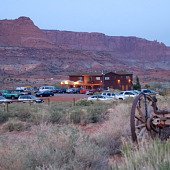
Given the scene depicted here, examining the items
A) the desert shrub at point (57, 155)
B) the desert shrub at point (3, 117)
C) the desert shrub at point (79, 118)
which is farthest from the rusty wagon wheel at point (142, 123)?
the desert shrub at point (3, 117)

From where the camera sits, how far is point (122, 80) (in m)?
84.8

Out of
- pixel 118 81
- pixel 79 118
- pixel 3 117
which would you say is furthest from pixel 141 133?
pixel 118 81

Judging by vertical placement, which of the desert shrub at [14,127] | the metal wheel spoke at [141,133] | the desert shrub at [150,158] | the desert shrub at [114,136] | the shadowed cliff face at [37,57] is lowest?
the desert shrub at [14,127]

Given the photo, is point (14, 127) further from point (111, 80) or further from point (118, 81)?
point (111, 80)

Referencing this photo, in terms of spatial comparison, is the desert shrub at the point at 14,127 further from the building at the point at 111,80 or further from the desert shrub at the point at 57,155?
the building at the point at 111,80

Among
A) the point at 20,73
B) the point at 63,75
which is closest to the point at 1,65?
the point at 20,73

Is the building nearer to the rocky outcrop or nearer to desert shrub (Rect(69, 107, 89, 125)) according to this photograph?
desert shrub (Rect(69, 107, 89, 125))

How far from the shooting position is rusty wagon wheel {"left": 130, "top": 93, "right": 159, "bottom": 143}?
1003 cm

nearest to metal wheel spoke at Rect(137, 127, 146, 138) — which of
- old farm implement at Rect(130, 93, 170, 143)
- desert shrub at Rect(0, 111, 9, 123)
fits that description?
old farm implement at Rect(130, 93, 170, 143)

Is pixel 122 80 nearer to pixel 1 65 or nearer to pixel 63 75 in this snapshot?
pixel 63 75

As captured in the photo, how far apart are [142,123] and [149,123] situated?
328mm

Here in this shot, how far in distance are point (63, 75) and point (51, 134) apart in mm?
116357

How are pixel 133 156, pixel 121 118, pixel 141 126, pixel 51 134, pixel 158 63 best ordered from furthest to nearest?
pixel 158 63
pixel 121 118
pixel 141 126
pixel 51 134
pixel 133 156

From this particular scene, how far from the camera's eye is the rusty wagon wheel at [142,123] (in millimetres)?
10031
